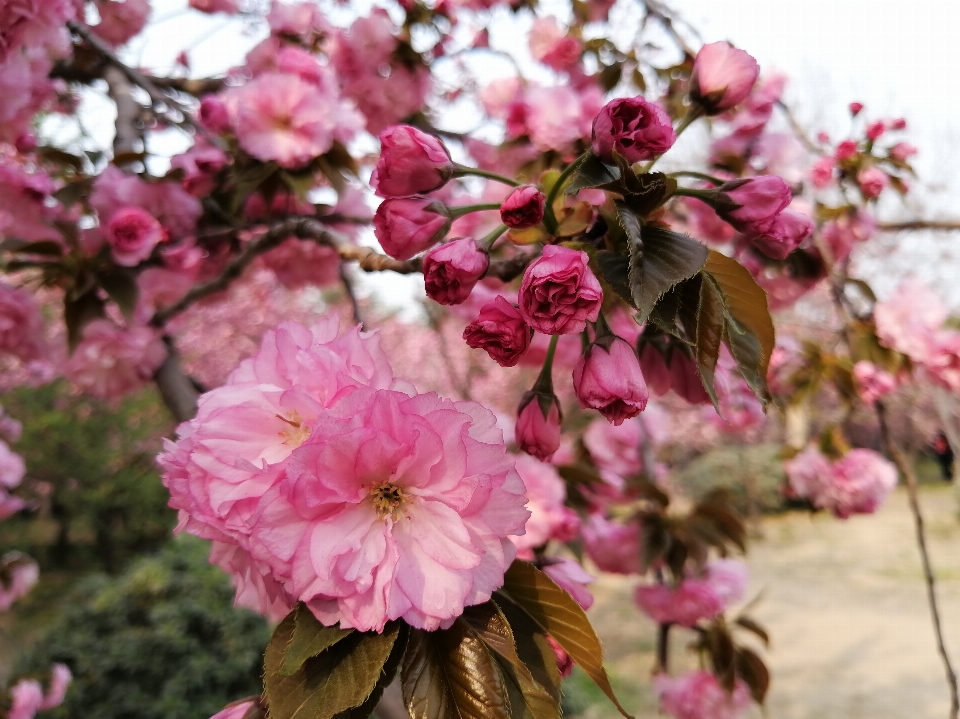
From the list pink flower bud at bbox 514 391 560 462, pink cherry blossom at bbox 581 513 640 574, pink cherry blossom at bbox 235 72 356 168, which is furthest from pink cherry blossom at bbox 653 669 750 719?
pink cherry blossom at bbox 235 72 356 168

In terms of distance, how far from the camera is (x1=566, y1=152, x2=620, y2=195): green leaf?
18.5 inches

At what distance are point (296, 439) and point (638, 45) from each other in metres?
1.59

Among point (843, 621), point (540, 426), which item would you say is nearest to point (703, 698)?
point (540, 426)

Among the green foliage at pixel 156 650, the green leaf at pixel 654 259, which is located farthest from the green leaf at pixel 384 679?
the green foliage at pixel 156 650

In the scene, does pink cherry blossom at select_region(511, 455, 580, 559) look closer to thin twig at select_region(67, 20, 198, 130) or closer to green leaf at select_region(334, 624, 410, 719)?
green leaf at select_region(334, 624, 410, 719)

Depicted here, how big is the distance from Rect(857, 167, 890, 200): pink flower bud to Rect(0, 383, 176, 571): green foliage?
5.91m

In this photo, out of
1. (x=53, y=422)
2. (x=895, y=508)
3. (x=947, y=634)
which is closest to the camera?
(x=947, y=634)

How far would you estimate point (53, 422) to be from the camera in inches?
215

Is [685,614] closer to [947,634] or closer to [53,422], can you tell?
[947,634]

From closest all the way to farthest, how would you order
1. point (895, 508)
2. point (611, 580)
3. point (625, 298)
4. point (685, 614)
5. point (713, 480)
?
point (625, 298) → point (685, 614) → point (611, 580) → point (895, 508) → point (713, 480)

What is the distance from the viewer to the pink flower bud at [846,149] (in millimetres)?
1421

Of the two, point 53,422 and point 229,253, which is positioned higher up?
point 229,253

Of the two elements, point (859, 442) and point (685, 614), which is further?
point (859, 442)

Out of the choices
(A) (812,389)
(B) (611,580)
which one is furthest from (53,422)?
(A) (812,389)
